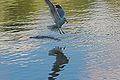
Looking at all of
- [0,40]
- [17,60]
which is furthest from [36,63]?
[0,40]

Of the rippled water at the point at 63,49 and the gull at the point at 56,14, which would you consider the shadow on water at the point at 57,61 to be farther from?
the gull at the point at 56,14

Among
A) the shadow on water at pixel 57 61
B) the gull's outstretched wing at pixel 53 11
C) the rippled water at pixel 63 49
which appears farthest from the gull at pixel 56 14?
the shadow on water at pixel 57 61

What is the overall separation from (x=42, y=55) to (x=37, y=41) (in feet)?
12.0

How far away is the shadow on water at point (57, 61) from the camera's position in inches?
686

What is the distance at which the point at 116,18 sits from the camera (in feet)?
106

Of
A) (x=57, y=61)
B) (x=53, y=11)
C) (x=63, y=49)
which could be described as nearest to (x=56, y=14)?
(x=53, y=11)

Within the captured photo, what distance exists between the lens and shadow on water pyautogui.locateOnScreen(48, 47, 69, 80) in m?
17.4

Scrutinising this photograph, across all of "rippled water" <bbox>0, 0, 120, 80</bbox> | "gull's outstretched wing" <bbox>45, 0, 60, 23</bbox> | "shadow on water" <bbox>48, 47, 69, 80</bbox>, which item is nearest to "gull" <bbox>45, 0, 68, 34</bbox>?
"gull's outstretched wing" <bbox>45, 0, 60, 23</bbox>

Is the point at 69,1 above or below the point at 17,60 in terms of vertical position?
below

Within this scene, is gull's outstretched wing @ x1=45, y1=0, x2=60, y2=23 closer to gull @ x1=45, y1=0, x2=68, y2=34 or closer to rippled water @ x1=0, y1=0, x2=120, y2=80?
gull @ x1=45, y1=0, x2=68, y2=34

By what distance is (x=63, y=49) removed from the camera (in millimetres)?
22250

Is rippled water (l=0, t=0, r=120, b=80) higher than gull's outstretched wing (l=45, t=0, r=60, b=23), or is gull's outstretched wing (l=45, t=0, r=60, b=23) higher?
gull's outstretched wing (l=45, t=0, r=60, b=23)

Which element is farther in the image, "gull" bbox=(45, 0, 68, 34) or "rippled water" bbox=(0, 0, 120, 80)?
"gull" bbox=(45, 0, 68, 34)

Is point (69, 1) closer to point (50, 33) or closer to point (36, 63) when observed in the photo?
point (50, 33)
